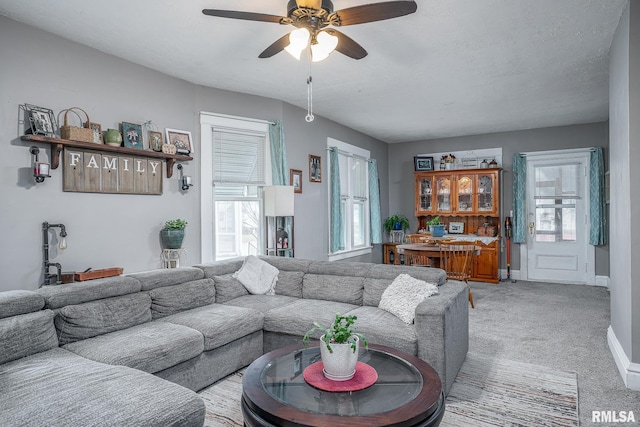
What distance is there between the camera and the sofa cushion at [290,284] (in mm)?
3811

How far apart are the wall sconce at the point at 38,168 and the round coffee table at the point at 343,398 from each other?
2292mm

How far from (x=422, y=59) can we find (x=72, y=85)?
3125 millimetres

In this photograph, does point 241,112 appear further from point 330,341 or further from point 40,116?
point 330,341

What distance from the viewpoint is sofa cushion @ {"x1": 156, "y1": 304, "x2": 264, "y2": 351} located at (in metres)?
2.75

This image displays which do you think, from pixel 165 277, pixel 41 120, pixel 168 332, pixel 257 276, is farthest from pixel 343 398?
pixel 41 120

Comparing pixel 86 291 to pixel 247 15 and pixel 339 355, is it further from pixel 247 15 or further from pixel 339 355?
pixel 247 15

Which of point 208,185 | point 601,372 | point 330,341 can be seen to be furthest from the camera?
point 208,185

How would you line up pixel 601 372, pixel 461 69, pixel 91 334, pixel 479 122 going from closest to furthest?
1. pixel 91 334
2. pixel 601 372
3. pixel 461 69
4. pixel 479 122

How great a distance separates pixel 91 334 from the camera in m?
2.56

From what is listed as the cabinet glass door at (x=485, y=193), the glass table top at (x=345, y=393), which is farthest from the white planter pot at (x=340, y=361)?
the cabinet glass door at (x=485, y=193)

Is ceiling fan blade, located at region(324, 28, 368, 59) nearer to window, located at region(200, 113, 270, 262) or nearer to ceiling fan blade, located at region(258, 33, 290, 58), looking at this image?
ceiling fan blade, located at region(258, 33, 290, 58)

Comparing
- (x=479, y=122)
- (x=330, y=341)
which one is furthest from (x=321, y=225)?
(x=330, y=341)

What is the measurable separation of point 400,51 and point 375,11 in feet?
4.72

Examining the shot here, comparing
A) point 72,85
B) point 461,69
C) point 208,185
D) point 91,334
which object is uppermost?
point 461,69
